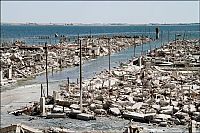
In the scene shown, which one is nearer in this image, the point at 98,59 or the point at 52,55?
the point at 52,55

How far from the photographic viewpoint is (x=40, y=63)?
40.4 m

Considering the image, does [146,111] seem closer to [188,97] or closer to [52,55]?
[188,97]

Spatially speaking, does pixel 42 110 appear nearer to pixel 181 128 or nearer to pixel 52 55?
pixel 181 128

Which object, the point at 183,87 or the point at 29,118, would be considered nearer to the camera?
the point at 29,118

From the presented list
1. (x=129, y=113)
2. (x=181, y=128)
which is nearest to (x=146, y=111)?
(x=129, y=113)

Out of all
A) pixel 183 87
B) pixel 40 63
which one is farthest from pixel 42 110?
pixel 40 63

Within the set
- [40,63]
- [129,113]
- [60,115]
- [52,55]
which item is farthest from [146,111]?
[52,55]

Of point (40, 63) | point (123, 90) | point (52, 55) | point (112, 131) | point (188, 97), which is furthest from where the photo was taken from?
point (52, 55)

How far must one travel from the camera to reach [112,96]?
23672 mm

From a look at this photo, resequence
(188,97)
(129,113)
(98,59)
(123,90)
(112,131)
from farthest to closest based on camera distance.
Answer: (98,59) → (123,90) → (188,97) → (129,113) → (112,131)

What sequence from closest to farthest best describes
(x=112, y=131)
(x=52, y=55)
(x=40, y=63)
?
(x=112, y=131), (x=40, y=63), (x=52, y=55)

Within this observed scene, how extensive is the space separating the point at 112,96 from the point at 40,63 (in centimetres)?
1794

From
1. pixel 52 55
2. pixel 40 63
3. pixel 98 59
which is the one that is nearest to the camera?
pixel 40 63

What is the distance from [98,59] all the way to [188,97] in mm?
26761
